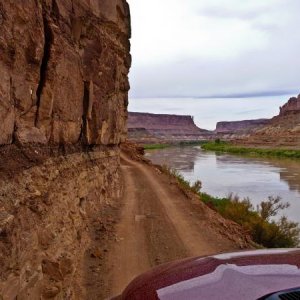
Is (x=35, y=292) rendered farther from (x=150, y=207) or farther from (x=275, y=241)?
(x=275, y=241)

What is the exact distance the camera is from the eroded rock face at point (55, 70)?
4.05 metres

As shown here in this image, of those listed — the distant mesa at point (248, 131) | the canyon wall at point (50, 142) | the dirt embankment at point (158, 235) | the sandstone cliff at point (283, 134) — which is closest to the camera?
the canyon wall at point (50, 142)

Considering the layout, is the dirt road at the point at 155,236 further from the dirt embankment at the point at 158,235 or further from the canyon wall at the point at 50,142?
Answer: the canyon wall at the point at 50,142

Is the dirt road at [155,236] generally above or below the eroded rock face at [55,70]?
below

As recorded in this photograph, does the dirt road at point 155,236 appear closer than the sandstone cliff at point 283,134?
Yes

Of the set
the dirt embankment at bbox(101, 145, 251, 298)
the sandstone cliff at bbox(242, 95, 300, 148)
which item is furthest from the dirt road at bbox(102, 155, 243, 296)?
the sandstone cliff at bbox(242, 95, 300, 148)

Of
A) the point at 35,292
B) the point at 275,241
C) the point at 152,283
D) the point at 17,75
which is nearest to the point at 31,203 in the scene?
the point at 35,292

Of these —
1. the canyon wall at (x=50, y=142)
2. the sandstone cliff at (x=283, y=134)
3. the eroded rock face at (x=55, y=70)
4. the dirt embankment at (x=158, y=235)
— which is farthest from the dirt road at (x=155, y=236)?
the sandstone cliff at (x=283, y=134)

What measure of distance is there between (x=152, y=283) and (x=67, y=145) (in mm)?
4042

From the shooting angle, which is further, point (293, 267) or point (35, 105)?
point (35, 105)

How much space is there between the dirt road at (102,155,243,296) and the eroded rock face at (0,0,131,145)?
85.1 inches

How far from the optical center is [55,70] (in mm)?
5363

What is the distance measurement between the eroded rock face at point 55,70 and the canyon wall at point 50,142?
11 mm

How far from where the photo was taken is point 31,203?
4441 millimetres
